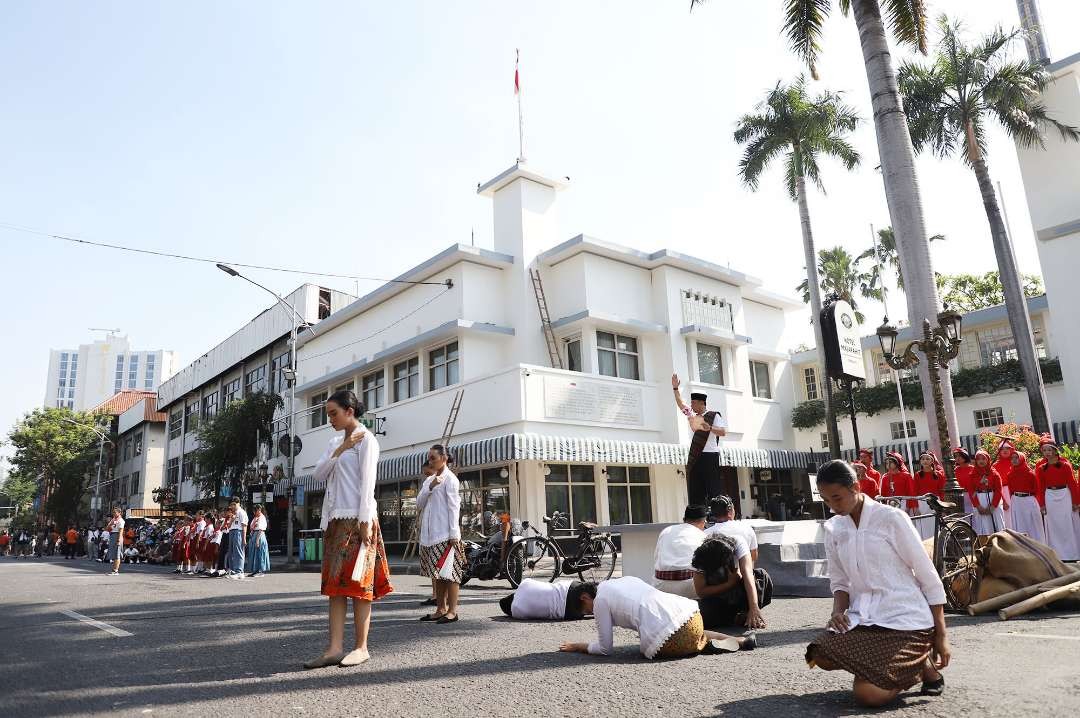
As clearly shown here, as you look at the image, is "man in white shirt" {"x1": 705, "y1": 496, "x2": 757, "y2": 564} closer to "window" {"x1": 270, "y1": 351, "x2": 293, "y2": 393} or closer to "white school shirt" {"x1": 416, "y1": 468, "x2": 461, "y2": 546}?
"white school shirt" {"x1": 416, "y1": 468, "x2": 461, "y2": 546}

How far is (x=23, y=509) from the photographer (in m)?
93.7

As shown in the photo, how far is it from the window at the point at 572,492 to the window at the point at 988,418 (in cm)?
1484

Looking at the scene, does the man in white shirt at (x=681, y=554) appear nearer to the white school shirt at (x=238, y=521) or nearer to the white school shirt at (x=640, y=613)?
the white school shirt at (x=640, y=613)

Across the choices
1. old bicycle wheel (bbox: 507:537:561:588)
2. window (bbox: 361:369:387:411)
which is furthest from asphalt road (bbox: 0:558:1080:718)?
window (bbox: 361:369:387:411)

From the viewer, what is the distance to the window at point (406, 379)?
1005 inches

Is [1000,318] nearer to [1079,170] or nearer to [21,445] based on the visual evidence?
[1079,170]

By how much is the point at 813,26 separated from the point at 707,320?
12.2 metres

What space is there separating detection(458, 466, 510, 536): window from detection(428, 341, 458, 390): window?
3224 millimetres

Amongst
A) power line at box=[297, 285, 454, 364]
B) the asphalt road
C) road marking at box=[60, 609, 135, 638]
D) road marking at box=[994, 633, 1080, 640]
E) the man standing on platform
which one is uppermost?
power line at box=[297, 285, 454, 364]

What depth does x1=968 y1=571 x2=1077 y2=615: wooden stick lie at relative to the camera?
22.2ft

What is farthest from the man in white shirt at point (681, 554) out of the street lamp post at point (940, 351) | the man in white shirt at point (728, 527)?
the street lamp post at point (940, 351)

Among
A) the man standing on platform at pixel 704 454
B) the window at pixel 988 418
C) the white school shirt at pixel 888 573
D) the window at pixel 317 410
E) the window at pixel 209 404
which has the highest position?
the window at pixel 209 404

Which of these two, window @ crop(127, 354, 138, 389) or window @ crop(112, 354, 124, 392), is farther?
window @ crop(127, 354, 138, 389)

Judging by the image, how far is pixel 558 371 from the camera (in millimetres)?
21391
